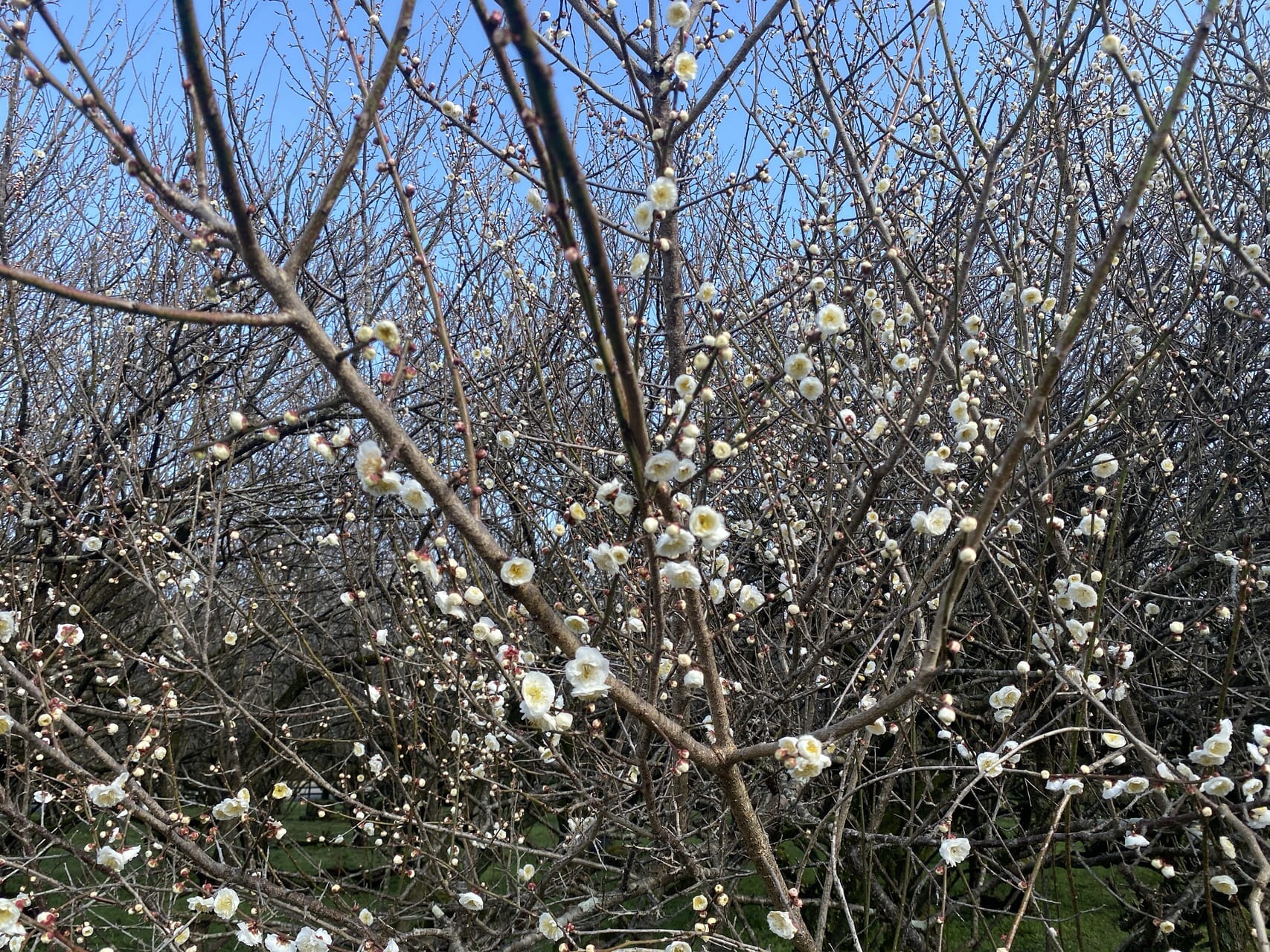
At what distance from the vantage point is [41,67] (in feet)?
4.37

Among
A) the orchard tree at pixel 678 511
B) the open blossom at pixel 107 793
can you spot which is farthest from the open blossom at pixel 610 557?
the open blossom at pixel 107 793

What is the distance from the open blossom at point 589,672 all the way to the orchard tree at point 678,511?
15 millimetres

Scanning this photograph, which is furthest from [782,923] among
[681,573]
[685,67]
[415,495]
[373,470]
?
[685,67]

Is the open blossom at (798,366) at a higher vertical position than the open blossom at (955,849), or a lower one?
higher

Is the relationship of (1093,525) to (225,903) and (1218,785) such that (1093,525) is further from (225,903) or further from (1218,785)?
(225,903)

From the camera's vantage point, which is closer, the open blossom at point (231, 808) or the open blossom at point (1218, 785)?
the open blossom at point (1218, 785)

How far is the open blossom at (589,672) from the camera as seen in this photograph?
5.47ft

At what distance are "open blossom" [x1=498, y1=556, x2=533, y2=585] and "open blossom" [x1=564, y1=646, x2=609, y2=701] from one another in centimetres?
22

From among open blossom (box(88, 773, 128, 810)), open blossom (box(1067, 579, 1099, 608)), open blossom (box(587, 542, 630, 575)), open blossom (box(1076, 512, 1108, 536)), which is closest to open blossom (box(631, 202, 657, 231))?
open blossom (box(587, 542, 630, 575))

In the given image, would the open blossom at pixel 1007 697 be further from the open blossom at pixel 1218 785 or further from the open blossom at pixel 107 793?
the open blossom at pixel 107 793

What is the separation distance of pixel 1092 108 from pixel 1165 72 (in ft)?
2.59

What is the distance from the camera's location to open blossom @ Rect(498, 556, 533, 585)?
60.4 inches

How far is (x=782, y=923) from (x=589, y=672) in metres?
1.22

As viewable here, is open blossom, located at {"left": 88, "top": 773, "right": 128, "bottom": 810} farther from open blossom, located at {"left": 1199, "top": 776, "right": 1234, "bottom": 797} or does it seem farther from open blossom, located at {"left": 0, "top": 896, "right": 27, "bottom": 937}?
open blossom, located at {"left": 1199, "top": 776, "right": 1234, "bottom": 797}
